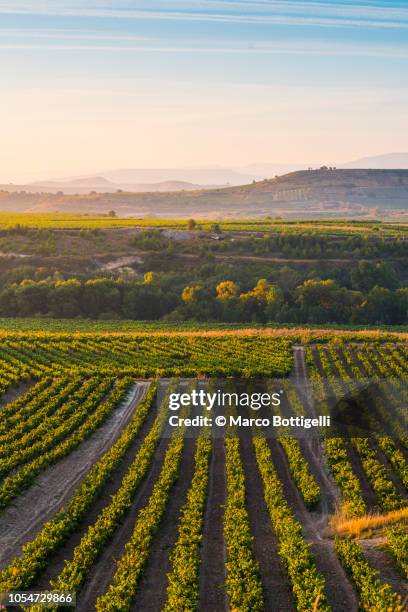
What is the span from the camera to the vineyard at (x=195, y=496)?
19500 millimetres

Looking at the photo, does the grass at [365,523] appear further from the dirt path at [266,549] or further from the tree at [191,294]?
the tree at [191,294]

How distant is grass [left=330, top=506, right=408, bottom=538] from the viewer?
23359 mm

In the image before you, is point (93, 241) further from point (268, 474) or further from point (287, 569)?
point (287, 569)

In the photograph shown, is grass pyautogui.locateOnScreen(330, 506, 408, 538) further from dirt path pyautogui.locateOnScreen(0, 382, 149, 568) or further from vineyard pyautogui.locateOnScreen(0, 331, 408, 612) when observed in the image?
dirt path pyautogui.locateOnScreen(0, 382, 149, 568)

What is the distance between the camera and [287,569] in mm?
20500

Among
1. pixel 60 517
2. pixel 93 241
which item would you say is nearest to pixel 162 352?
pixel 60 517

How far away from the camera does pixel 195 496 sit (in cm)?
2633

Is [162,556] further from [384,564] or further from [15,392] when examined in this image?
[15,392]

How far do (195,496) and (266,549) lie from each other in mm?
4948

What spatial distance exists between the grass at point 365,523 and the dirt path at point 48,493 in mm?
12553

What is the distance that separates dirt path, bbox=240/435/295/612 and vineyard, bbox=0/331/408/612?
7 centimetres
